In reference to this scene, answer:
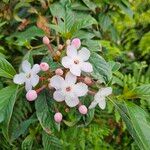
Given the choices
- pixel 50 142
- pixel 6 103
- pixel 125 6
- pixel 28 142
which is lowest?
pixel 28 142

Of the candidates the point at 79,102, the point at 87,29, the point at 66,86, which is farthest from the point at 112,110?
the point at 66,86

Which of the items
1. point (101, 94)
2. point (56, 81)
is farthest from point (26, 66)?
point (101, 94)

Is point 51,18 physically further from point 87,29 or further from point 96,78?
point 96,78

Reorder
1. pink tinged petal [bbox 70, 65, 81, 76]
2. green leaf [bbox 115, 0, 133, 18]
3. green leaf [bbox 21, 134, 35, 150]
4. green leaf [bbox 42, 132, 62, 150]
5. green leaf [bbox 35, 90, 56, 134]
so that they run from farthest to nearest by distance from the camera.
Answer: green leaf [bbox 115, 0, 133, 18], green leaf [bbox 21, 134, 35, 150], green leaf [bbox 42, 132, 62, 150], green leaf [bbox 35, 90, 56, 134], pink tinged petal [bbox 70, 65, 81, 76]

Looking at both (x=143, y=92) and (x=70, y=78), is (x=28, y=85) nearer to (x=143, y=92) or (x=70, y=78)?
(x=70, y=78)

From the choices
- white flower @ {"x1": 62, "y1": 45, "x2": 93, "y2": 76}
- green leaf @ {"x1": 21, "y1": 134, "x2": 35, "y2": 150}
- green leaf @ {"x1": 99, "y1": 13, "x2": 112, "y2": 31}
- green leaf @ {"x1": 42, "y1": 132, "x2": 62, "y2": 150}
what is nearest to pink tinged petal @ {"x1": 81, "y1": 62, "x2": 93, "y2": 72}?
white flower @ {"x1": 62, "y1": 45, "x2": 93, "y2": 76}

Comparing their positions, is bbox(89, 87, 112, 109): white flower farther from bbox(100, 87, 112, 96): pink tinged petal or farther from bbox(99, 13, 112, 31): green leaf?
bbox(99, 13, 112, 31): green leaf
